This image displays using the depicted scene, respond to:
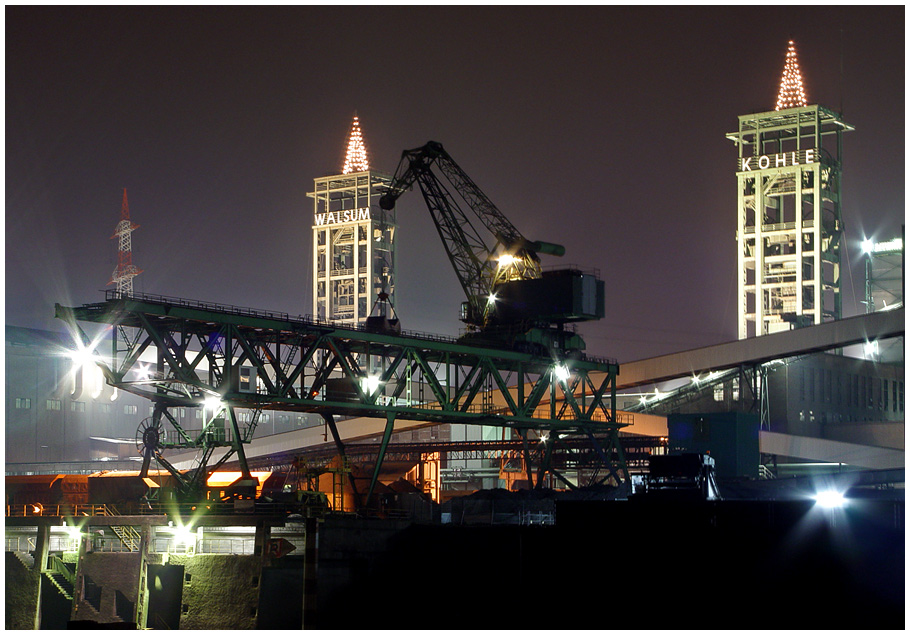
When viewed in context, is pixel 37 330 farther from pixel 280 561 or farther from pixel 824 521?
pixel 824 521

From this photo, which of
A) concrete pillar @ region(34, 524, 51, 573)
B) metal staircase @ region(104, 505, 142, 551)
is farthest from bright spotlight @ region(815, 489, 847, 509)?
concrete pillar @ region(34, 524, 51, 573)

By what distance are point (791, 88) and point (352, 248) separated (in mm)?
66000

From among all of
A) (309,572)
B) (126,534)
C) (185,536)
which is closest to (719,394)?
(309,572)

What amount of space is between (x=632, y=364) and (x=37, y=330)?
6861 cm

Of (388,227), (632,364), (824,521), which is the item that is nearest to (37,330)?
(388,227)

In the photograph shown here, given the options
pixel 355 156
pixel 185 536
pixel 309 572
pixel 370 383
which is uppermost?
pixel 355 156

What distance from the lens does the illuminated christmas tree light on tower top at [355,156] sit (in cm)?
17375

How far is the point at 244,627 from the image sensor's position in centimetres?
5831

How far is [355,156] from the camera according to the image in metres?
175

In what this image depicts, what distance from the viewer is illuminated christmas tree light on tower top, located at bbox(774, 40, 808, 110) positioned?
15012cm

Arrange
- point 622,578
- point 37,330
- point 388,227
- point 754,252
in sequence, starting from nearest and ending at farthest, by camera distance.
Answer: point 622,578, point 37,330, point 754,252, point 388,227

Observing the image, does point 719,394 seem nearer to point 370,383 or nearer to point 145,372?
point 370,383

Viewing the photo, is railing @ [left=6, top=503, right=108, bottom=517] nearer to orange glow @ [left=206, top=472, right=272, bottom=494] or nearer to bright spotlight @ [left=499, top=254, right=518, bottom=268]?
orange glow @ [left=206, top=472, right=272, bottom=494]

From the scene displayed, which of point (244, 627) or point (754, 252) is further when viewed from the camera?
point (754, 252)
